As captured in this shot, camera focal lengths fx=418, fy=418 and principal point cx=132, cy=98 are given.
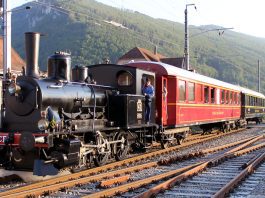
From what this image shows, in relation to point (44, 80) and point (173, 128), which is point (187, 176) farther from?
point (173, 128)

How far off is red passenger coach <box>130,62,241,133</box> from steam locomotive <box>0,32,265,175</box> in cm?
4

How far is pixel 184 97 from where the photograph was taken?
52.2ft

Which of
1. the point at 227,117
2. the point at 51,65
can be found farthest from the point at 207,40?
the point at 51,65

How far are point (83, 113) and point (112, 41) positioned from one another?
10259cm

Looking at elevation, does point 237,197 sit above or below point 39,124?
below

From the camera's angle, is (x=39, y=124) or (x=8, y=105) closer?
(x=39, y=124)

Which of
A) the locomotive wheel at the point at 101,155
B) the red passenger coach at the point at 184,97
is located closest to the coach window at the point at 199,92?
the red passenger coach at the point at 184,97

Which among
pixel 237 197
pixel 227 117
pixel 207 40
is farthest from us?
pixel 207 40

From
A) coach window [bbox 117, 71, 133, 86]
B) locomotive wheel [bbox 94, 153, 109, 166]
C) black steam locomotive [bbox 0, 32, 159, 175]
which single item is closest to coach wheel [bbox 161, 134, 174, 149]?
coach window [bbox 117, 71, 133, 86]

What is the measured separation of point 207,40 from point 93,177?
15746 centimetres

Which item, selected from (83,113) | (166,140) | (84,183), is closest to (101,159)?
(83,113)

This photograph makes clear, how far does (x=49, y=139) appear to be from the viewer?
870cm

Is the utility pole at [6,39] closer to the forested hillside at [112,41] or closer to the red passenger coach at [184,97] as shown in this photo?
the red passenger coach at [184,97]

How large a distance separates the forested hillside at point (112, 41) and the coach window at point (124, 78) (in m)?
78.0
